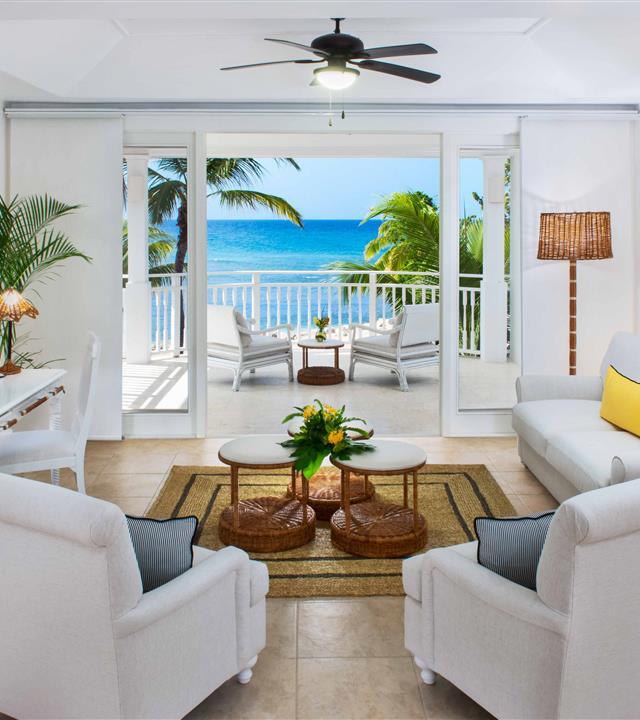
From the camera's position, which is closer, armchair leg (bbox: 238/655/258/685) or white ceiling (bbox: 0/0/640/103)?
armchair leg (bbox: 238/655/258/685)

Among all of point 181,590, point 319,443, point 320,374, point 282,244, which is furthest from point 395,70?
point 282,244

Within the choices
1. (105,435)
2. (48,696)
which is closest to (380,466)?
(48,696)

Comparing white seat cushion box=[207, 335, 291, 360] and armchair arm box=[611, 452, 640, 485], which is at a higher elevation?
white seat cushion box=[207, 335, 291, 360]

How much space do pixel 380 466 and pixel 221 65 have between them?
3064 millimetres

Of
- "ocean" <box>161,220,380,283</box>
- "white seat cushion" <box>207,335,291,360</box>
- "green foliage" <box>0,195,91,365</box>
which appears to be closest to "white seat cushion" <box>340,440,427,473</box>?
"green foliage" <box>0,195,91,365</box>

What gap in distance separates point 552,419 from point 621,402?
428 millimetres

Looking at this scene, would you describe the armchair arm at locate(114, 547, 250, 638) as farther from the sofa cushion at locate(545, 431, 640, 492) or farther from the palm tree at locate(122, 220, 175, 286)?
the palm tree at locate(122, 220, 175, 286)

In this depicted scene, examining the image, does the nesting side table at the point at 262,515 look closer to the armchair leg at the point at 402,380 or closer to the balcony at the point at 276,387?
the balcony at the point at 276,387

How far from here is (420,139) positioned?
6316 millimetres

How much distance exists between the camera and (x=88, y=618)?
1840 mm

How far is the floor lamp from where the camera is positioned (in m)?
5.25

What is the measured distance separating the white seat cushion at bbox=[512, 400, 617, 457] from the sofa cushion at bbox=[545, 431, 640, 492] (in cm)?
13

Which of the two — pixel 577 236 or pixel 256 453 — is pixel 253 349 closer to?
pixel 577 236

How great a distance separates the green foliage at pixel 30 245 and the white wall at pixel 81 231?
0.08 meters
